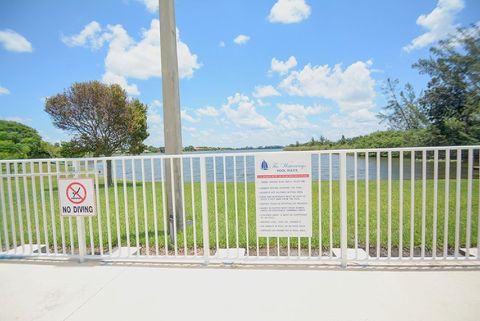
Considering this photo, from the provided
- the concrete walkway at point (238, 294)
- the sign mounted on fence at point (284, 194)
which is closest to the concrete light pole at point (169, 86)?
the concrete walkway at point (238, 294)

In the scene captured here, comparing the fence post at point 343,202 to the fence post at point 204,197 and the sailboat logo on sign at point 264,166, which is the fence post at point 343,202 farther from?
the fence post at point 204,197

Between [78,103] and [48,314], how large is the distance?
48.3 feet

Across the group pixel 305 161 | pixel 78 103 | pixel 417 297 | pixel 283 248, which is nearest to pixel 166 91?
pixel 305 161

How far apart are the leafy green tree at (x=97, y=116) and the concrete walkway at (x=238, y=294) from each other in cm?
1305

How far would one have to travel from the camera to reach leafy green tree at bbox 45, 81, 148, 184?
48.4 ft

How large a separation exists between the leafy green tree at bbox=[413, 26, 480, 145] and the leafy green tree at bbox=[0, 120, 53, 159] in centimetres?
4028

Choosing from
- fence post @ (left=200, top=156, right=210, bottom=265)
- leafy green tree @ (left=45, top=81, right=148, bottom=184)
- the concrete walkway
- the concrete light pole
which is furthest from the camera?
leafy green tree @ (left=45, top=81, right=148, bottom=184)

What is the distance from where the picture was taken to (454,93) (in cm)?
2216

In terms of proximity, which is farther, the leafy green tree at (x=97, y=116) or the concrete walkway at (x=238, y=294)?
the leafy green tree at (x=97, y=116)

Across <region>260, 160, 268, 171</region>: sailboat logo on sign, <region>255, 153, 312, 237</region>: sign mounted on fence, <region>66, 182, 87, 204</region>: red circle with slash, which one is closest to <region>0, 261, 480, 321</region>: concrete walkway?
<region>255, 153, 312, 237</region>: sign mounted on fence

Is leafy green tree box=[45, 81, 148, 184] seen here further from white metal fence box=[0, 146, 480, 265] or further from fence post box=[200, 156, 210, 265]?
fence post box=[200, 156, 210, 265]

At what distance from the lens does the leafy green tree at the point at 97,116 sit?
14758mm

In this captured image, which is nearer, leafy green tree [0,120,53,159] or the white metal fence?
the white metal fence

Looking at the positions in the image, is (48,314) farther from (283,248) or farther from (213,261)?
(283,248)
